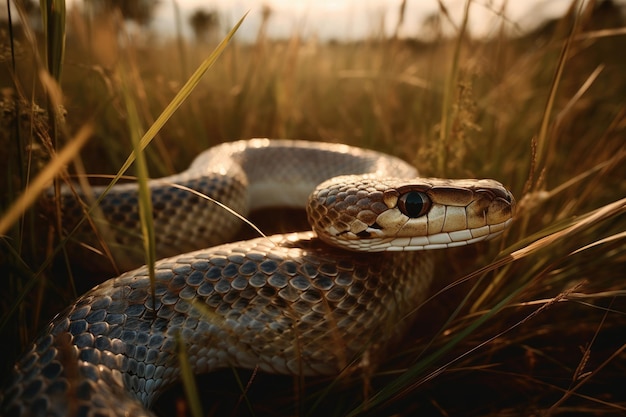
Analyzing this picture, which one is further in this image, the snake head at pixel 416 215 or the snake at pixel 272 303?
the snake head at pixel 416 215

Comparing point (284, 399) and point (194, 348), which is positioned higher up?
point (194, 348)

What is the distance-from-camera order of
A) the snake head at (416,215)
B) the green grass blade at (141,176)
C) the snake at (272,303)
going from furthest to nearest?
the snake head at (416,215) → the snake at (272,303) → the green grass blade at (141,176)

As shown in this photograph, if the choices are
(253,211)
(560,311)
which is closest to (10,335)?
(253,211)

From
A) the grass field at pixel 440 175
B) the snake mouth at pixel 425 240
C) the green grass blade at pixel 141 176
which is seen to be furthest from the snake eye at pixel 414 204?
the green grass blade at pixel 141 176

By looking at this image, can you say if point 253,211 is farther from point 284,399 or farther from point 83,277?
point 284,399

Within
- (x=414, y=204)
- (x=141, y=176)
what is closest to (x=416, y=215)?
(x=414, y=204)

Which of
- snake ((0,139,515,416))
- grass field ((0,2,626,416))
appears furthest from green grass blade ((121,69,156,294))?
snake ((0,139,515,416))

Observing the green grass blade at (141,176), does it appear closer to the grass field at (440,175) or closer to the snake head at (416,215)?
the grass field at (440,175)
